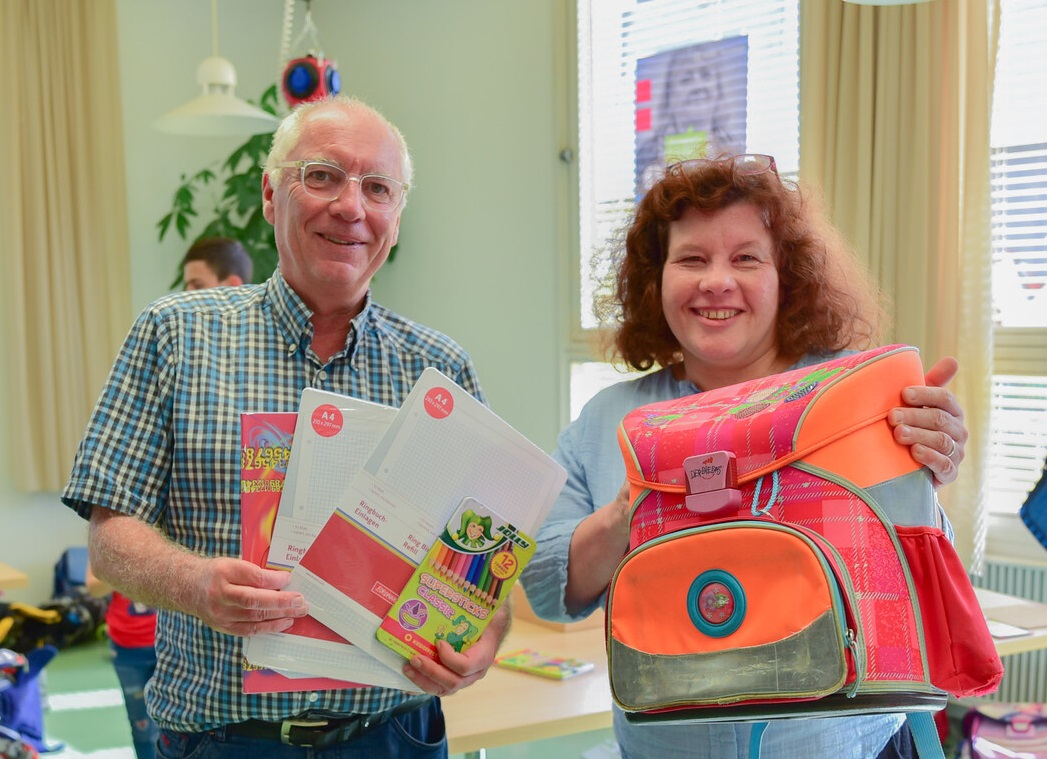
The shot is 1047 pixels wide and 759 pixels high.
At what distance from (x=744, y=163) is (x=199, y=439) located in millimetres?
884

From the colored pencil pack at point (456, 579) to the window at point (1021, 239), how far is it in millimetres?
2845

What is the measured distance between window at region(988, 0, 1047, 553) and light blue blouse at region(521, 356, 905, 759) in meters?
2.58

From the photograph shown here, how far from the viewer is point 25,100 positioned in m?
5.55

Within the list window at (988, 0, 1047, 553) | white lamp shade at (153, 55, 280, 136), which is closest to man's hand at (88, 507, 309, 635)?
white lamp shade at (153, 55, 280, 136)

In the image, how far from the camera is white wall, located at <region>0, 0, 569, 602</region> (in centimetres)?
523

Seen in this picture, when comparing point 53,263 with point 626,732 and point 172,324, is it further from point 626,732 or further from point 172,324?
point 626,732

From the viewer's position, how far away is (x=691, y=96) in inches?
181

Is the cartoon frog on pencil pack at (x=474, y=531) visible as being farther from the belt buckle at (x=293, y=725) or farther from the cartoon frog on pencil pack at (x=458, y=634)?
the belt buckle at (x=293, y=725)

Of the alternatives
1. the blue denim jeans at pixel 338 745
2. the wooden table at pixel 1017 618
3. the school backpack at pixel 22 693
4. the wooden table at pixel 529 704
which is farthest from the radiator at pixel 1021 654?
the school backpack at pixel 22 693

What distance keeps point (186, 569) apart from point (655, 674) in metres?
0.63

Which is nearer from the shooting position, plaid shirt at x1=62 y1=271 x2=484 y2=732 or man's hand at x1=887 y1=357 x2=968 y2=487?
man's hand at x1=887 y1=357 x2=968 y2=487

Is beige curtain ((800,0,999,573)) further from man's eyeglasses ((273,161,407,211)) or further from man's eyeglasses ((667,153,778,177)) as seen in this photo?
man's eyeglasses ((273,161,407,211))

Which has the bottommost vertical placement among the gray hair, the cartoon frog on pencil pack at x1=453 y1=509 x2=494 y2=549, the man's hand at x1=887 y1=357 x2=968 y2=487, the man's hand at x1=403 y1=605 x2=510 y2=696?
the man's hand at x1=403 y1=605 x2=510 y2=696

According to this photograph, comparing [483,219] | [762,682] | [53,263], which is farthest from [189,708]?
[53,263]
